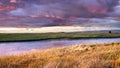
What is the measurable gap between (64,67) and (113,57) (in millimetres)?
5433

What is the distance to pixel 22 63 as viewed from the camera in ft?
60.1

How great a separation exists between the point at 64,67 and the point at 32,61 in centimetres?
320

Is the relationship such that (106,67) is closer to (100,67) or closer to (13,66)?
(100,67)

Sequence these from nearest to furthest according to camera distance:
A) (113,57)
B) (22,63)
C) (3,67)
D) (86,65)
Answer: (86,65)
(3,67)
(22,63)
(113,57)

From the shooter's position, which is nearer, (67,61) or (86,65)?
(86,65)

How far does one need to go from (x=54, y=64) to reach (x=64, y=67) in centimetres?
67

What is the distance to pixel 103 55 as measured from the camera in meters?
20.7

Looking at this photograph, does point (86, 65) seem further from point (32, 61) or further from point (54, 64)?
point (32, 61)

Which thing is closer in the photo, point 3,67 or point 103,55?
point 3,67

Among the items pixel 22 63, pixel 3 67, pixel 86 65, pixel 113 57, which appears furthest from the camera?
pixel 113 57

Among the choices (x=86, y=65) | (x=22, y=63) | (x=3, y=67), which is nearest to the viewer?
(x=86, y=65)

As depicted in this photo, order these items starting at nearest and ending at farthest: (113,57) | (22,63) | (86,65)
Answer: (86,65) < (22,63) < (113,57)

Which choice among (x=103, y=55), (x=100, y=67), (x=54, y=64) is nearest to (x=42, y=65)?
(x=54, y=64)

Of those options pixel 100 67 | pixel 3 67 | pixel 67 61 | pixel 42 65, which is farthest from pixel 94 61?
pixel 3 67
